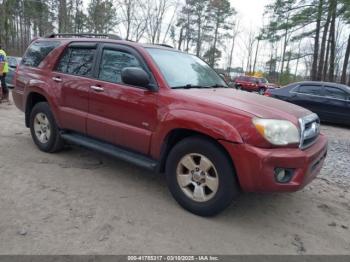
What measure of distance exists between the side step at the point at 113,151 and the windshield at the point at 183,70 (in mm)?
943

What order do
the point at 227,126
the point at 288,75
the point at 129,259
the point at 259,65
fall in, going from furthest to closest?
the point at 259,65
the point at 288,75
the point at 227,126
the point at 129,259

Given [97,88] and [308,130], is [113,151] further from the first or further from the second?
[308,130]

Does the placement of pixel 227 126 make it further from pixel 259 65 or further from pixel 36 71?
pixel 259 65

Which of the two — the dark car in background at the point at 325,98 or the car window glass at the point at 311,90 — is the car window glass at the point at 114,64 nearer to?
the dark car in background at the point at 325,98

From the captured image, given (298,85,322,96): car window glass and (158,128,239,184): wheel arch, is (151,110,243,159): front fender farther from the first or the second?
(298,85,322,96): car window glass

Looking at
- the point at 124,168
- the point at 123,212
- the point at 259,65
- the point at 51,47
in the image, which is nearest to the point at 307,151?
the point at 123,212

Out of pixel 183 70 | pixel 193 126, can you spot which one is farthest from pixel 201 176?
pixel 183 70

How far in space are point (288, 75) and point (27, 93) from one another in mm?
33968

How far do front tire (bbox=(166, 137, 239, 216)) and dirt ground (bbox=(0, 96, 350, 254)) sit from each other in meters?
0.16

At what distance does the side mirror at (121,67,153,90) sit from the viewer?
3826 millimetres

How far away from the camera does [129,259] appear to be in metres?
2.85

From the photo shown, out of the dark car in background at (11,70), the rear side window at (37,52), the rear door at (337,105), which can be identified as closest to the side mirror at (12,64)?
the dark car in background at (11,70)

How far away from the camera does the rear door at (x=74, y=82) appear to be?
4.73 m

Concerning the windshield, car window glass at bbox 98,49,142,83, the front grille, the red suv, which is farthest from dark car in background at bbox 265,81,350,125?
car window glass at bbox 98,49,142,83
